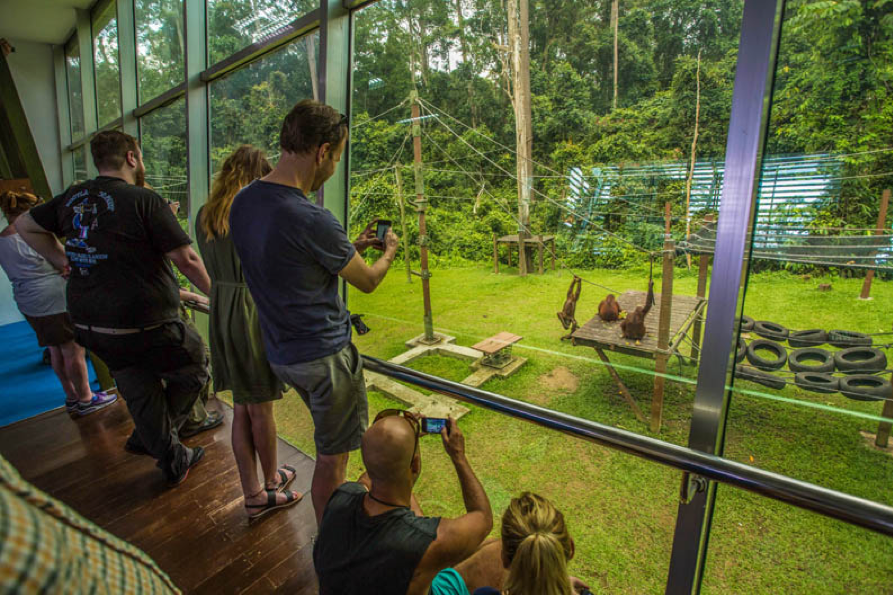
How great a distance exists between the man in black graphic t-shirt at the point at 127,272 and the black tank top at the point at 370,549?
3.70 ft

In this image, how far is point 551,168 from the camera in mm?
1586

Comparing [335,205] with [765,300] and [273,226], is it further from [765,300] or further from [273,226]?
[765,300]

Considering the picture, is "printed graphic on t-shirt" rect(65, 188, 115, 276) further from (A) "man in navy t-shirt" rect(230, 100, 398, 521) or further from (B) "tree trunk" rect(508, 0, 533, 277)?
(B) "tree trunk" rect(508, 0, 533, 277)

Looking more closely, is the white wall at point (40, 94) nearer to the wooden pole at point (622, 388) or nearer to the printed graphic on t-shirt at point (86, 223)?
the printed graphic on t-shirt at point (86, 223)

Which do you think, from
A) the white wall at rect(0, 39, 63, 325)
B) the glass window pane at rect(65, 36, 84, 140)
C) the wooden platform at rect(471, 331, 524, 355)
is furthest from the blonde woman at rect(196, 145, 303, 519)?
the white wall at rect(0, 39, 63, 325)

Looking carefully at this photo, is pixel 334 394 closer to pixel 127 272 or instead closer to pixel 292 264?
pixel 292 264

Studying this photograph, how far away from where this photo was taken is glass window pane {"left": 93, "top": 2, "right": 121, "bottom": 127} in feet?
14.3

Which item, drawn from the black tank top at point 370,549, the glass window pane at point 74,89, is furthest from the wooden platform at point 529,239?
the glass window pane at point 74,89

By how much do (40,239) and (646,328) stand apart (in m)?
2.48

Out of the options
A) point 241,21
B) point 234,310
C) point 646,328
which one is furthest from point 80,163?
point 646,328

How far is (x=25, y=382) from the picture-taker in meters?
3.60

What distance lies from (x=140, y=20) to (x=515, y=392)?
454 cm

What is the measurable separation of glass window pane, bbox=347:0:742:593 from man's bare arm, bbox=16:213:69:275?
1.29 metres

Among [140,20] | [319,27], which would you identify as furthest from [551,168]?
[140,20]
